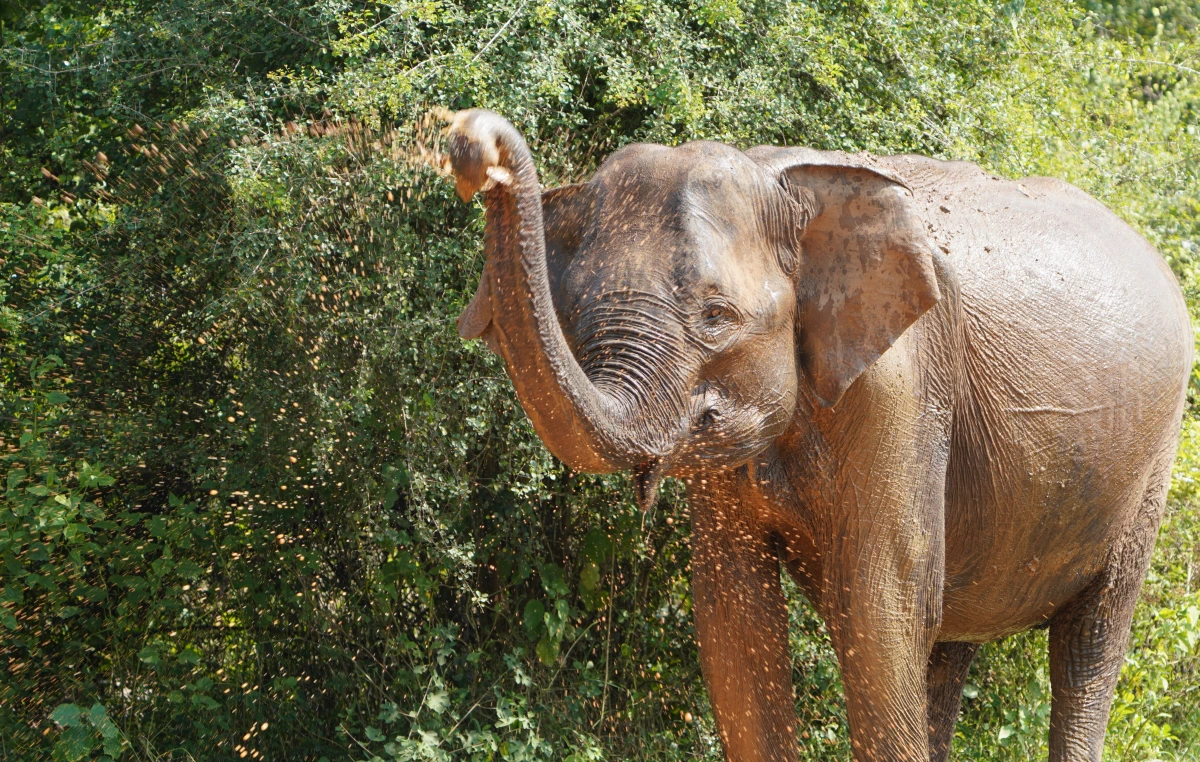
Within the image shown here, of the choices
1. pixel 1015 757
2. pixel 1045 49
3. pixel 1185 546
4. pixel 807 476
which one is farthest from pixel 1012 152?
pixel 807 476

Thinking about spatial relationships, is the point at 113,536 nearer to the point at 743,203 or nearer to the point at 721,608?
the point at 721,608

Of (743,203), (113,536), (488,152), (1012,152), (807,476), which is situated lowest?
(113,536)

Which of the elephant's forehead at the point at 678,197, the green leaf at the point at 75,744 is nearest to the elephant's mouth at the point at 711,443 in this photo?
the elephant's forehead at the point at 678,197

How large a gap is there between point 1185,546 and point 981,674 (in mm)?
1219

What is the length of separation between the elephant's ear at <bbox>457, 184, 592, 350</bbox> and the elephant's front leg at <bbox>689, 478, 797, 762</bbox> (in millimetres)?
841

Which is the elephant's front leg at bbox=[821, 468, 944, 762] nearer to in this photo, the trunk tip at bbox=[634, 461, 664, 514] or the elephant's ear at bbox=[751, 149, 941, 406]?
the elephant's ear at bbox=[751, 149, 941, 406]

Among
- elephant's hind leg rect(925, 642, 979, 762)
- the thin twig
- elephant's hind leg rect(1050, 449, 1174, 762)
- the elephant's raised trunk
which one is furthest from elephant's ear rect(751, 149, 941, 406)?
elephant's hind leg rect(925, 642, 979, 762)

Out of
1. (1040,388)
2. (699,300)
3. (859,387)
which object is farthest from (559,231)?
(1040,388)

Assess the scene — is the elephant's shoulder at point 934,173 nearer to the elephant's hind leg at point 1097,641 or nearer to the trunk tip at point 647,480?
the elephant's hind leg at point 1097,641

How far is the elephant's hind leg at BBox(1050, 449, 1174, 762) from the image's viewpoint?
16.1 ft

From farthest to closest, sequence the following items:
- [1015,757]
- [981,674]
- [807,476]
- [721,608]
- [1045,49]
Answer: [1045,49]
[981,674]
[1015,757]
[721,608]
[807,476]

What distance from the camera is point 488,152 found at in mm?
2721

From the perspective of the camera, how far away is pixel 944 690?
17.8 feet

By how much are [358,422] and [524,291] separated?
9.79 ft
